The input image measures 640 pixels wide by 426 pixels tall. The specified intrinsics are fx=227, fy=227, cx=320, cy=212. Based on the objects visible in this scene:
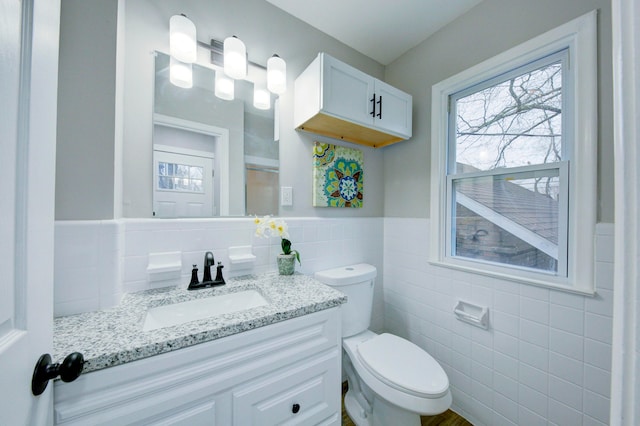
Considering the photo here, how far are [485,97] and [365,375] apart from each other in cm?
177

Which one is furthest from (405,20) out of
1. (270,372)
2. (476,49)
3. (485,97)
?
(270,372)

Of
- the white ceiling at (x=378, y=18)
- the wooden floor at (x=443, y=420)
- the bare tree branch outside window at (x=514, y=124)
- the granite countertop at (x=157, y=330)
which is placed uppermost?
the white ceiling at (x=378, y=18)

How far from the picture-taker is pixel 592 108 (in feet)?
3.27

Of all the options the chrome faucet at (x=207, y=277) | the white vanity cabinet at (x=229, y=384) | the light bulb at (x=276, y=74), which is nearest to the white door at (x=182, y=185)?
the chrome faucet at (x=207, y=277)

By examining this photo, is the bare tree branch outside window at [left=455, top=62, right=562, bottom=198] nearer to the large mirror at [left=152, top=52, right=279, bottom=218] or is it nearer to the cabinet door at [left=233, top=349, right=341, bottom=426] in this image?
the large mirror at [left=152, top=52, right=279, bottom=218]

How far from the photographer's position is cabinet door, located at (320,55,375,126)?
1292mm

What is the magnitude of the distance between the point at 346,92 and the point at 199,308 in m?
1.40

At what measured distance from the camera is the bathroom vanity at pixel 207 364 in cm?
60

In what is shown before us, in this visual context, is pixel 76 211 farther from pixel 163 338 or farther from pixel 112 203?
pixel 163 338

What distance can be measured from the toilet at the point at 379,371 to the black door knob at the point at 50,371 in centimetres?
107

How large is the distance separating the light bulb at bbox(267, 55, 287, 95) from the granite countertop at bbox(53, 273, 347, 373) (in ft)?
3.75

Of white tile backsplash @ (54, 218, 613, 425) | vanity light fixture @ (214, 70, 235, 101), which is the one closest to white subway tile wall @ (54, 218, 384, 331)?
white tile backsplash @ (54, 218, 613, 425)

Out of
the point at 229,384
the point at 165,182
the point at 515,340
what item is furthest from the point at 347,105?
the point at 515,340

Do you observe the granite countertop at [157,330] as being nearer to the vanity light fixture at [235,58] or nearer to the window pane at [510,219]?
the window pane at [510,219]
